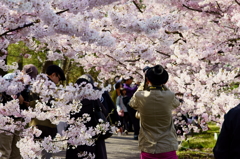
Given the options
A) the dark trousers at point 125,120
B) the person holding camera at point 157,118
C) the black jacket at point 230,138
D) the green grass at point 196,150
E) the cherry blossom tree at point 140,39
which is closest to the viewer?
the black jacket at point 230,138

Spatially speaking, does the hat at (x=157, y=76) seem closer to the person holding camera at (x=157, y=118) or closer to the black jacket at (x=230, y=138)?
the person holding camera at (x=157, y=118)

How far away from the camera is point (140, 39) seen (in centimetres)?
1139

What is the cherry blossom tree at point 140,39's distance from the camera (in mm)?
4273

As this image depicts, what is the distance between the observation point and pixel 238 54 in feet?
35.9

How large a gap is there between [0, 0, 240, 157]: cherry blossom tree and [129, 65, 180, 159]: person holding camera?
69cm

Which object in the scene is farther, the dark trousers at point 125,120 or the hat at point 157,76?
the dark trousers at point 125,120

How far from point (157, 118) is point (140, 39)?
6112 millimetres

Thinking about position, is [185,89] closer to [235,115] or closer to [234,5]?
[234,5]

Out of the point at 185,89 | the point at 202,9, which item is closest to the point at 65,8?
the point at 185,89

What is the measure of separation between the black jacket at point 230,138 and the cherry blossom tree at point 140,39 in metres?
1.64

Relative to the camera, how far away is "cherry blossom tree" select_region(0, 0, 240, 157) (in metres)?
4.27

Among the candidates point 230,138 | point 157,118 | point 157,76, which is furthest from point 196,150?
point 230,138

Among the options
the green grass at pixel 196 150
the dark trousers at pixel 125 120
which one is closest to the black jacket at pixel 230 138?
the green grass at pixel 196 150

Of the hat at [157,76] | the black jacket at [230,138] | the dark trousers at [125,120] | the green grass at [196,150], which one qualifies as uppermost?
the hat at [157,76]
